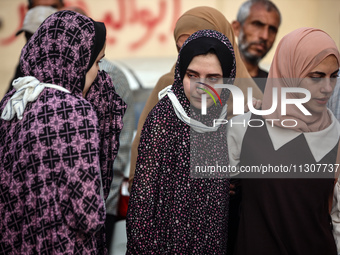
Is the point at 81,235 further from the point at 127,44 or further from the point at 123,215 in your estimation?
the point at 127,44

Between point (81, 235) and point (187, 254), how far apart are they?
1.68ft

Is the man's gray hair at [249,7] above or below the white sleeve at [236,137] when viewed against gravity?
above

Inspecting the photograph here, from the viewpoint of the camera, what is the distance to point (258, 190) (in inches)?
89.9

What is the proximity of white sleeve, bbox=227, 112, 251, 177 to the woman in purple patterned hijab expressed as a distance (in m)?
0.69

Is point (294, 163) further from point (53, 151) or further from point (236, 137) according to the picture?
point (53, 151)

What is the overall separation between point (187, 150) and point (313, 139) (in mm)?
606

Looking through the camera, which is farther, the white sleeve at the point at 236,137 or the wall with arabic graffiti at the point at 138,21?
the wall with arabic graffiti at the point at 138,21

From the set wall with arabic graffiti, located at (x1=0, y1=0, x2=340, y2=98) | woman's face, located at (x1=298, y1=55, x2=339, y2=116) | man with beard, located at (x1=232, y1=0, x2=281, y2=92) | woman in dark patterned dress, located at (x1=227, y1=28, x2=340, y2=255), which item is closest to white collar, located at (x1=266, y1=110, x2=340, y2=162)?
woman in dark patterned dress, located at (x1=227, y1=28, x2=340, y2=255)

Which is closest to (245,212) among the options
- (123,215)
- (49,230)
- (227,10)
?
(49,230)

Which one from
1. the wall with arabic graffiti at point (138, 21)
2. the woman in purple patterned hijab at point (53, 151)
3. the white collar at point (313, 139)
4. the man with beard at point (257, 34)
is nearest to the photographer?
the woman in purple patterned hijab at point (53, 151)

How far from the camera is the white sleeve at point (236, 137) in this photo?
2365mm

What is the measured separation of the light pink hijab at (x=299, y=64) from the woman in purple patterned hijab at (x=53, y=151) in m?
0.90

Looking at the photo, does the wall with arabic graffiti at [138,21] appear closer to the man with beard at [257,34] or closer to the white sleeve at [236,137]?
the man with beard at [257,34]

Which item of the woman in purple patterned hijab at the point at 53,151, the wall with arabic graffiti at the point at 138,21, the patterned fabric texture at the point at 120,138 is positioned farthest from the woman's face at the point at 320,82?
the wall with arabic graffiti at the point at 138,21
